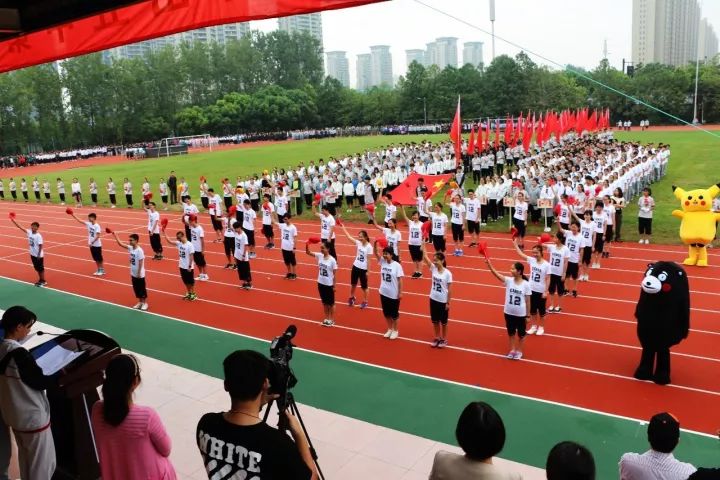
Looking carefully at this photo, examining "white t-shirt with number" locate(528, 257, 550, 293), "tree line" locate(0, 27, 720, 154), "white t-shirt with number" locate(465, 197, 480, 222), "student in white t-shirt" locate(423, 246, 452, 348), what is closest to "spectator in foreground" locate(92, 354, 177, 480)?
"student in white t-shirt" locate(423, 246, 452, 348)

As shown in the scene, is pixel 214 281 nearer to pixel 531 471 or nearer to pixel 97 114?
pixel 531 471

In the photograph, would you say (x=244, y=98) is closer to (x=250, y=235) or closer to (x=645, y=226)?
(x=250, y=235)

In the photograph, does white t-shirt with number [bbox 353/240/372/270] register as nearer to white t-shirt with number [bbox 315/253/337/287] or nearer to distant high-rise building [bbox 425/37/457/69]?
white t-shirt with number [bbox 315/253/337/287]

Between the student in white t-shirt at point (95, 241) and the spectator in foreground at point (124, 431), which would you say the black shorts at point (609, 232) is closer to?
the student in white t-shirt at point (95, 241)

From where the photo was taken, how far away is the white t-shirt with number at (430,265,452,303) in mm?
8352

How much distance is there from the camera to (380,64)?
196250mm

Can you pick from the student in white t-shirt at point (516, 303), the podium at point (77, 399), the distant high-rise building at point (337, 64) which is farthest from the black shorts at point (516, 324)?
the distant high-rise building at point (337, 64)

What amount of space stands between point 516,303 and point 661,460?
4.53 m

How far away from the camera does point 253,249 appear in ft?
50.4

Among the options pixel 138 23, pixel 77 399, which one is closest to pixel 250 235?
pixel 138 23

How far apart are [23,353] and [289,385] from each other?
203 cm

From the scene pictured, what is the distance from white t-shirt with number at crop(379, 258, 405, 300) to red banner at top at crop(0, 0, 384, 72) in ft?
16.3

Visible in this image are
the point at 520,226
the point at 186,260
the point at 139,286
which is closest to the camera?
the point at 139,286

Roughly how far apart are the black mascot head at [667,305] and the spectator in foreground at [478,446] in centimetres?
532
